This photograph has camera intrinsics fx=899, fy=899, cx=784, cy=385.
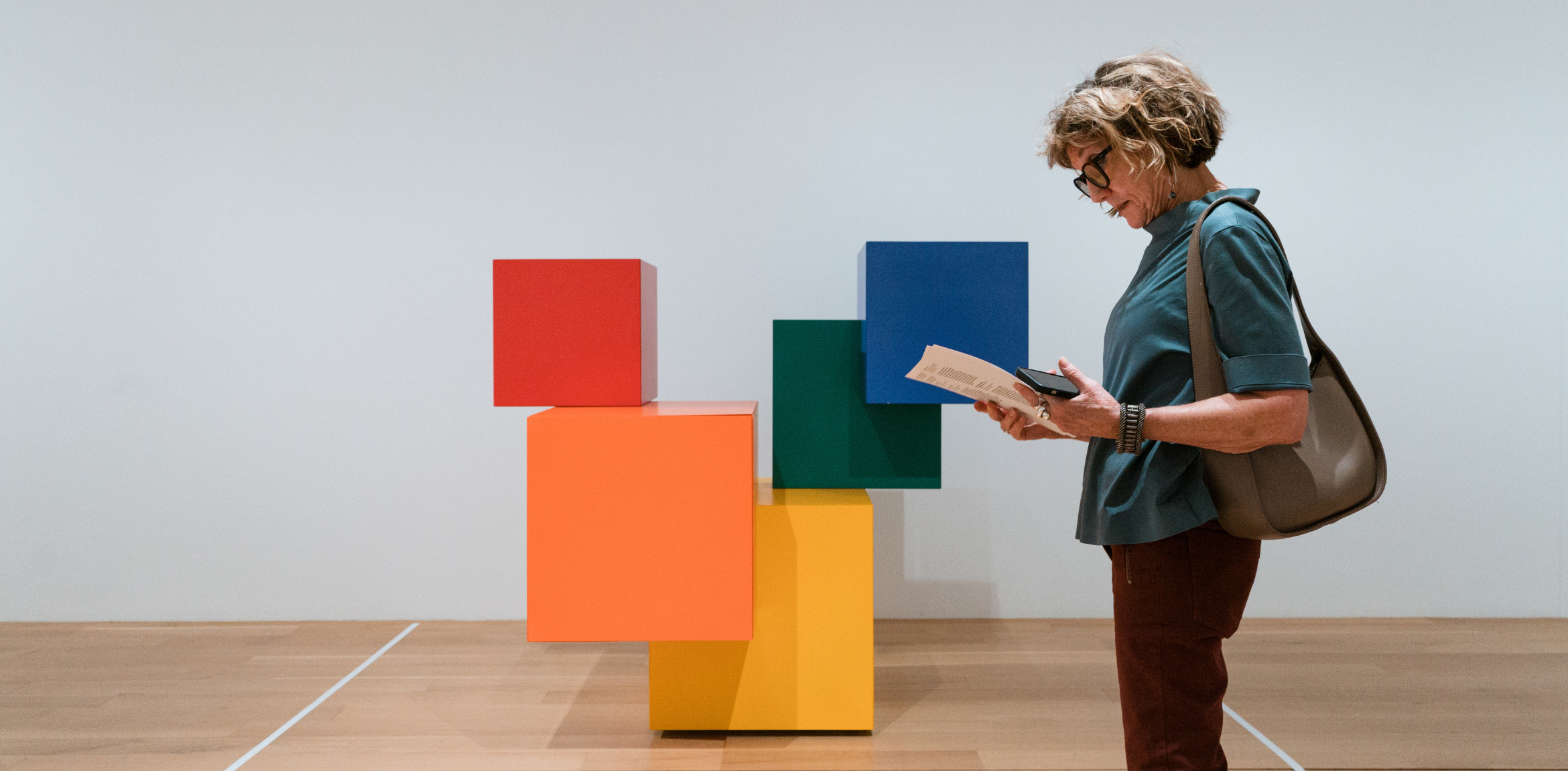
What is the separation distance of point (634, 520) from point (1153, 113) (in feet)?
4.54

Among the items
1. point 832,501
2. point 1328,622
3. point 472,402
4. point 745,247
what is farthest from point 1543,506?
point 472,402

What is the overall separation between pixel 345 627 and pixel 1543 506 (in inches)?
188

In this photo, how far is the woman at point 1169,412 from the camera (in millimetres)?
1149

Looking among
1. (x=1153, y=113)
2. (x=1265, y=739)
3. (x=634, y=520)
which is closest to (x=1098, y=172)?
(x=1153, y=113)

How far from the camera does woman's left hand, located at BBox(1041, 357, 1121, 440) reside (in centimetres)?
120

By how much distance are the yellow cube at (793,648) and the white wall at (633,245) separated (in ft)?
3.85

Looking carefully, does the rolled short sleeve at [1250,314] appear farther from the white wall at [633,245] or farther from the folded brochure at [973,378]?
the white wall at [633,245]

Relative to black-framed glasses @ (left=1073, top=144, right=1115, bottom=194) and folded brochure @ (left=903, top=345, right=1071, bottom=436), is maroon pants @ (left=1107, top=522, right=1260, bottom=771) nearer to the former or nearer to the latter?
folded brochure @ (left=903, top=345, right=1071, bottom=436)

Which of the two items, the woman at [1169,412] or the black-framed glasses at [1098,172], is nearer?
the woman at [1169,412]

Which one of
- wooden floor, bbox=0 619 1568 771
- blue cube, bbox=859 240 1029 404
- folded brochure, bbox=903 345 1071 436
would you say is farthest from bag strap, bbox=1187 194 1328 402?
wooden floor, bbox=0 619 1568 771

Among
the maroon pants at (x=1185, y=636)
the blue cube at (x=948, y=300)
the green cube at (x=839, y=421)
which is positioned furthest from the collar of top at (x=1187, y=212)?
the green cube at (x=839, y=421)

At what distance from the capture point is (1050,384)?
48.4 inches

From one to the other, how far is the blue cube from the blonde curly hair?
3.19ft

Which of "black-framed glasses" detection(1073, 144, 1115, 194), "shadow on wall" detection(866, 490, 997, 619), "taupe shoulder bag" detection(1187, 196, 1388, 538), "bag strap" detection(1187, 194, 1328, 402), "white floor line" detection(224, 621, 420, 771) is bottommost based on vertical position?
"white floor line" detection(224, 621, 420, 771)
